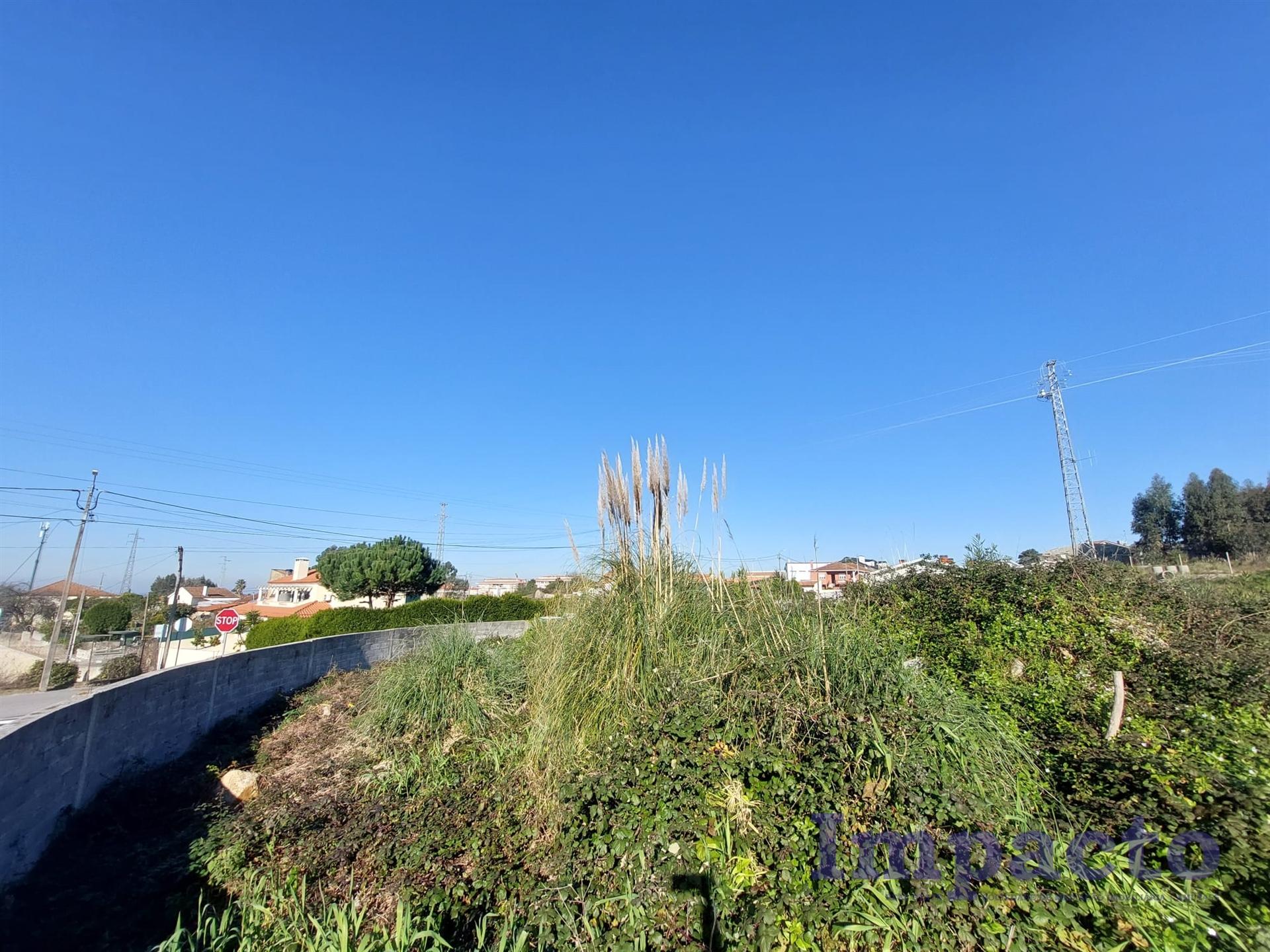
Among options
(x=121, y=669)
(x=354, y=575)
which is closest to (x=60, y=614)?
(x=121, y=669)

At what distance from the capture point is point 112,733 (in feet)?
16.8

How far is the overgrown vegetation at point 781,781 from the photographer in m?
2.01

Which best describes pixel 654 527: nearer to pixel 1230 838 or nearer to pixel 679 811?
pixel 679 811

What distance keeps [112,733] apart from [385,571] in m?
23.7

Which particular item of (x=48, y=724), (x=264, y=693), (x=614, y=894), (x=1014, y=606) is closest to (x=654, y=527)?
(x=614, y=894)

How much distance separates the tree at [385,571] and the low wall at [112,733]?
19043 millimetres

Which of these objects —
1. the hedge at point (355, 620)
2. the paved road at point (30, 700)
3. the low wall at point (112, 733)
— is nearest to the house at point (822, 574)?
the low wall at point (112, 733)

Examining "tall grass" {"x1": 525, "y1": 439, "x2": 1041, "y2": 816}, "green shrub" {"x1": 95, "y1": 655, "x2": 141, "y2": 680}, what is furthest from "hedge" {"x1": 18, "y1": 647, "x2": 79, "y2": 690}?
"tall grass" {"x1": 525, "y1": 439, "x2": 1041, "y2": 816}

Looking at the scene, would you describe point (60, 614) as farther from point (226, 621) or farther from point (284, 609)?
point (284, 609)

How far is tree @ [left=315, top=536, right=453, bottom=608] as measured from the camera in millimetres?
27531

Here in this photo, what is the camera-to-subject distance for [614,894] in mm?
2381

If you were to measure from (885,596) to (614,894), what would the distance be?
12.6 feet

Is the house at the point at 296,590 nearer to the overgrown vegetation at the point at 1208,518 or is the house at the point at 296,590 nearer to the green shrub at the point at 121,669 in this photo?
the green shrub at the point at 121,669

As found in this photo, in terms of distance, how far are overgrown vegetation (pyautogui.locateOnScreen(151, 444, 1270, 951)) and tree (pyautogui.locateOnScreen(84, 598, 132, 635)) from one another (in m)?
31.1
